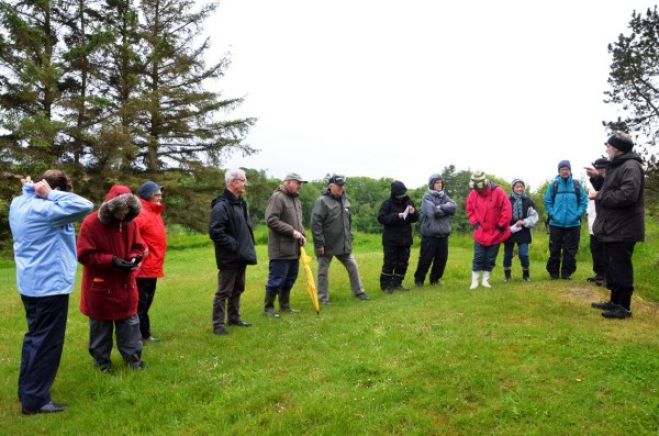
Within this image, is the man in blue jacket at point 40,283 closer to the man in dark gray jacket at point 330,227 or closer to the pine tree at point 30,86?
the man in dark gray jacket at point 330,227

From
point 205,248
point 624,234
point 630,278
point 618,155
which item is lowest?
point 205,248

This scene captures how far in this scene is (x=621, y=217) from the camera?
21.7ft

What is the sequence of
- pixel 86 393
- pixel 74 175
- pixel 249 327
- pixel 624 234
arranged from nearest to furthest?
pixel 86 393
pixel 624 234
pixel 249 327
pixel 74 175

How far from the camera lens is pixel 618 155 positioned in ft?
22.2

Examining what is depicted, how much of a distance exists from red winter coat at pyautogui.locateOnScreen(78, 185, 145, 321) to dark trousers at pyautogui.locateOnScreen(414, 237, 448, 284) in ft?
20.0

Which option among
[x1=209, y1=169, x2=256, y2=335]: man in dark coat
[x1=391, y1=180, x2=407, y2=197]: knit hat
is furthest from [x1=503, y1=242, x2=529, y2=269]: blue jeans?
[x1=209, y1=169, x2=256, y2=335]: man in dark coat

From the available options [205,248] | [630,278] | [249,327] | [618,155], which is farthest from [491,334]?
[205,248]

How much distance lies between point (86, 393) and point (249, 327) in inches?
105

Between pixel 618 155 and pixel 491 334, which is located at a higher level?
pixel 618 155

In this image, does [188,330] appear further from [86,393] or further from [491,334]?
[491,334]

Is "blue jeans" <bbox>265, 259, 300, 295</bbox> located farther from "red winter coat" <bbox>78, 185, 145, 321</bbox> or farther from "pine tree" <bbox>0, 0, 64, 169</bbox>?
"pine tree" <bbox>0, 0, 64, 169</bbox>

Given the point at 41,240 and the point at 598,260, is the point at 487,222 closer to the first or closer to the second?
the point at 598,260

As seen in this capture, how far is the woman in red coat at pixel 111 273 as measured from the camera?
17.5ft

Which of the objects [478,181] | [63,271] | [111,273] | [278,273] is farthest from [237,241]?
[478,181]
